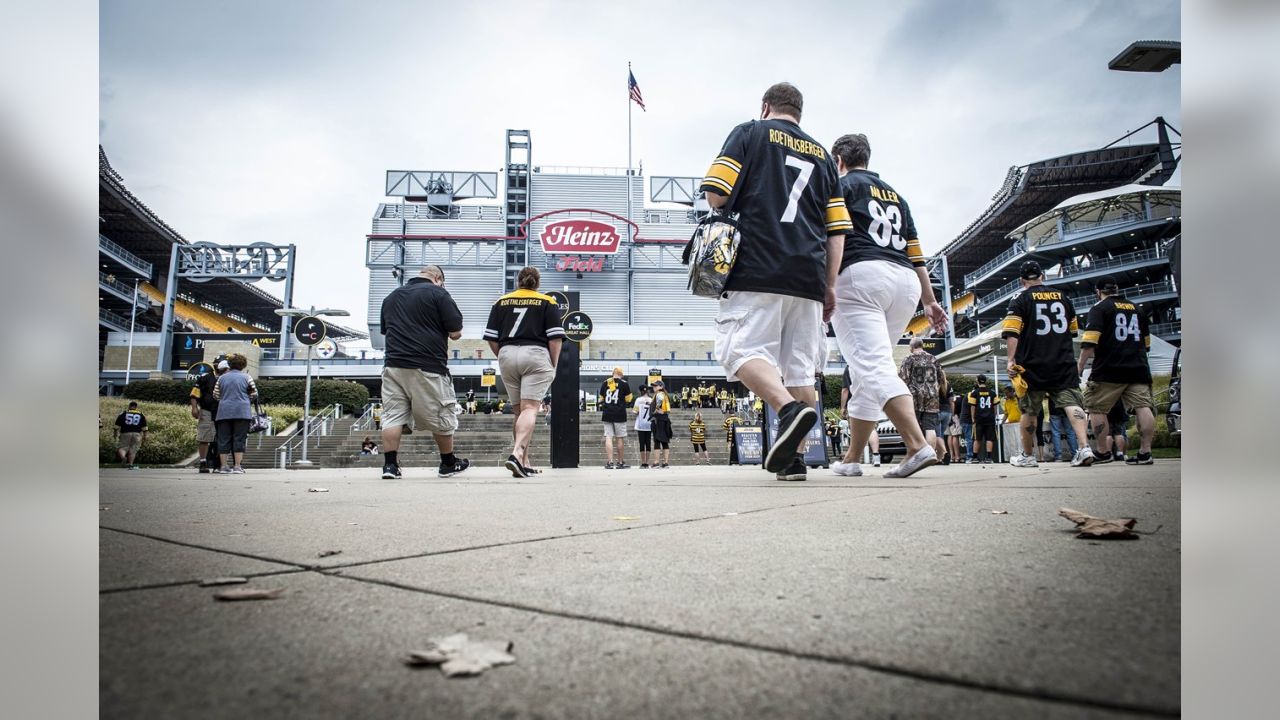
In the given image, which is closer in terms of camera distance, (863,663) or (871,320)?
(863,663)

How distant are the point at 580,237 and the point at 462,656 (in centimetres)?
4951

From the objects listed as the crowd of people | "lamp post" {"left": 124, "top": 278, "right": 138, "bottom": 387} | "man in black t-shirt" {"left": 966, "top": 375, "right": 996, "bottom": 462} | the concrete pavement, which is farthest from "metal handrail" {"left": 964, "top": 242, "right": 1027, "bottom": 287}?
"man in black t-shirt" {"left": 966, "top": 375, "right": 996, "bottom": 462}

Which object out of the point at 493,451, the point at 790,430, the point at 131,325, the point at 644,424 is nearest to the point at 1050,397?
the point at 790,430

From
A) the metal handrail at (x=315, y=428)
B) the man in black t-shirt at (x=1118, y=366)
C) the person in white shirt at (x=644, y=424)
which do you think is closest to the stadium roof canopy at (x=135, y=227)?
the man in black t-shirt at (x=1118, y=366)

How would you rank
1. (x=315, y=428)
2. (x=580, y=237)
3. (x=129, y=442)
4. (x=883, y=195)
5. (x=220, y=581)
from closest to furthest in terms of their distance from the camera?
1. (x=220, y=581)
2. (x=129, y=442)
3. (x=883, y=195)
4. (x=315, y=428)
5. (x=580, y=237)

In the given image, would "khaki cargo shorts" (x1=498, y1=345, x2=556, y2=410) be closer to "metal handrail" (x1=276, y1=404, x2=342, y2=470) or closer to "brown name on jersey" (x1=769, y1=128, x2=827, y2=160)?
"brown name on jersey" (x1=769, y1=128, x2=827, y2=160)

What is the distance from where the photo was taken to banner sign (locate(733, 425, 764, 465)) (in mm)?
11703

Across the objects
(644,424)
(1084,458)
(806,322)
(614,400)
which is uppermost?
(806,322)

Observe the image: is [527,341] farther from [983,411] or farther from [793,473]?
[983,411]

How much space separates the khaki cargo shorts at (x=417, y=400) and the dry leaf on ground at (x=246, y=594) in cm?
459

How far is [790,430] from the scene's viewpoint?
301 cm

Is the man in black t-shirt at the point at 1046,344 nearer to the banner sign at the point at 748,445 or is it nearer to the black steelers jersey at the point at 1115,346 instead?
the black steelers jersey at the point at 1115,346

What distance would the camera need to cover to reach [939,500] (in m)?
2.08
